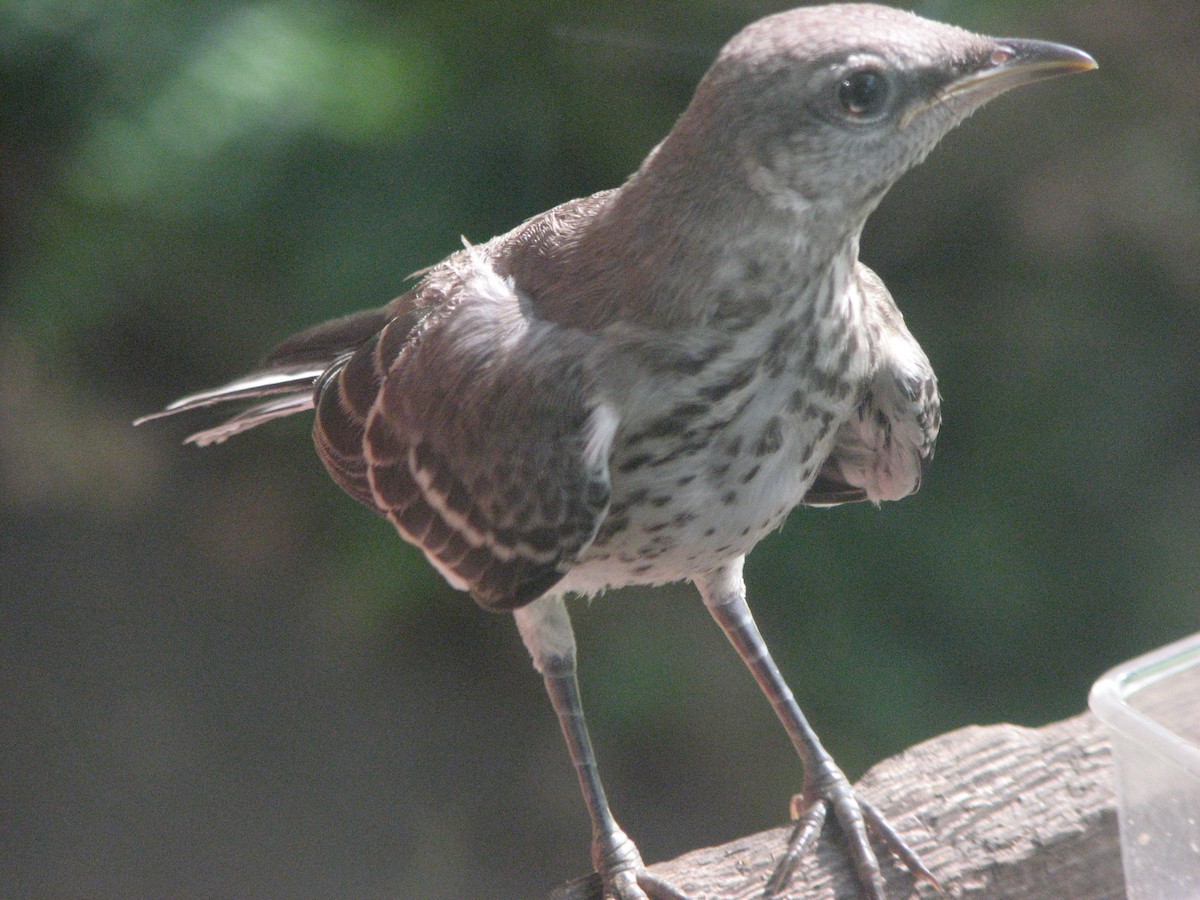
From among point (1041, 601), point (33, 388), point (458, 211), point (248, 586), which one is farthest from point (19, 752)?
point (1041, 601)

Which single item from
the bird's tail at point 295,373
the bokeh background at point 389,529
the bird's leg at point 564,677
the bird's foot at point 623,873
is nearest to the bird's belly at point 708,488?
the bird's leg at point 564,677

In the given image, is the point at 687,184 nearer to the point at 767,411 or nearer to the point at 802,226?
the point at 802,226

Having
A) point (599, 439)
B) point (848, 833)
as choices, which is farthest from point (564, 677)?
point (599, 439)

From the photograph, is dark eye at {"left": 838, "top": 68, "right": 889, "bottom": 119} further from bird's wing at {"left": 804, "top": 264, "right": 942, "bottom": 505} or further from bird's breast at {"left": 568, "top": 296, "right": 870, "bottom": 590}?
bird's wing at {"left": 804, "top": 264, "right": 942, "bottom": 505}

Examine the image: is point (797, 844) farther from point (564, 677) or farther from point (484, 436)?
point (484, 436)

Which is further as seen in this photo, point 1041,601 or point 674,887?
point 1041,601

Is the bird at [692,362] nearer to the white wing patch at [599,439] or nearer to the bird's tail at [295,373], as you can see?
the white wing patch at [599,439]

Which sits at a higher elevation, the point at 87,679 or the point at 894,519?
the point at 894,519
